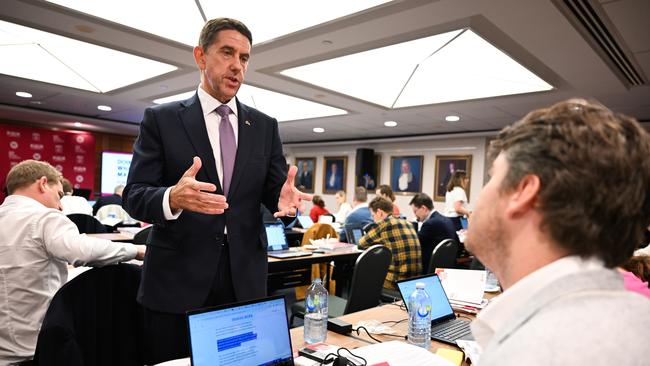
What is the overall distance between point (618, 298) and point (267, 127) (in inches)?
49.5

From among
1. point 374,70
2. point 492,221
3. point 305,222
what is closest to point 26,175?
point 492,221

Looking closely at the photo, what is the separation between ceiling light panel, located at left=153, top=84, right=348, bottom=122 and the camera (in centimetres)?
685

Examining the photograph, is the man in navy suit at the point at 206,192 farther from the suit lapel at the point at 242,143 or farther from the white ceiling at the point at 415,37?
the white ceiling at the point at 415,37

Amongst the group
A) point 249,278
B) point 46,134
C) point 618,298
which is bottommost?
point 249,278

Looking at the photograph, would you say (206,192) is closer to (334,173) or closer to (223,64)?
(223,64)

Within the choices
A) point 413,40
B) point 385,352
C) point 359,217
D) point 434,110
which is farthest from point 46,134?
point 385,352

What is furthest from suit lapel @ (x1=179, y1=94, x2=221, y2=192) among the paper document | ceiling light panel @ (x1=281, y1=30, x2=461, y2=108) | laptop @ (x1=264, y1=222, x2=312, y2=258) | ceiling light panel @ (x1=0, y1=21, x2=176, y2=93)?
ceiling light panel @ (x1=0, y1=21, x2=176, y2=93)

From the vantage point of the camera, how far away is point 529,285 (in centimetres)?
62

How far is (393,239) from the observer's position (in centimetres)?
389

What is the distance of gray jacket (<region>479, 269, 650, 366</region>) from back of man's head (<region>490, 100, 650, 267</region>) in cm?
7

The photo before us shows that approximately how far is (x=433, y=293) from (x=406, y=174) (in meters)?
8.76

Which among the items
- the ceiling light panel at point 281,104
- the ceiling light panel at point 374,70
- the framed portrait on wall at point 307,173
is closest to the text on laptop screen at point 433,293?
the ceiling light panel at point 374,70

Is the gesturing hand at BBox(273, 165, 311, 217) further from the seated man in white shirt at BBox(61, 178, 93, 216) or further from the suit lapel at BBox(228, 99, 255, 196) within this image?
the seated man in white shirt at BBox(61, 178, 93, 216)

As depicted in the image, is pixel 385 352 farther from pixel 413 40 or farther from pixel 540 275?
pixel 413 40
